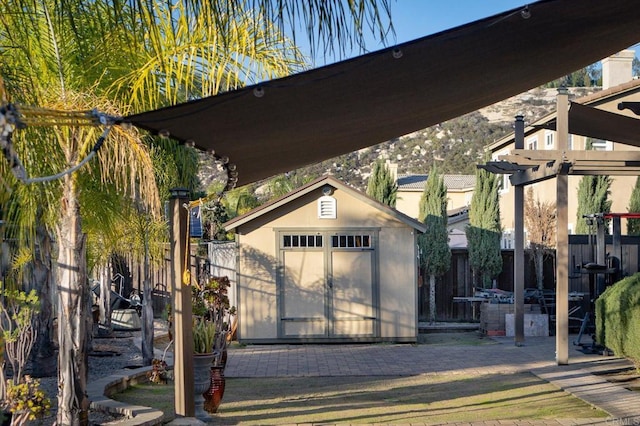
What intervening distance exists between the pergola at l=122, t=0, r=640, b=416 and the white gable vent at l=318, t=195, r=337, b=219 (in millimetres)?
8203

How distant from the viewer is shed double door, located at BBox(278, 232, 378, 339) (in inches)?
522

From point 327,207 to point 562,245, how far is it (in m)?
4.81

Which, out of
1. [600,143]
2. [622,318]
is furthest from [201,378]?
[600,143]

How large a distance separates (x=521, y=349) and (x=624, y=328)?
Result: 3.61m

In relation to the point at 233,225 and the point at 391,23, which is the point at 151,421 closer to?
the point at 391,23

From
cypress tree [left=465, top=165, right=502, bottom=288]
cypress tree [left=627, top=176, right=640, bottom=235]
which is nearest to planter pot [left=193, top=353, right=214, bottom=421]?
cypress tree [left=465, top=165, right=502, bottom=288]

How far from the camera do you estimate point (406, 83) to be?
3.49m

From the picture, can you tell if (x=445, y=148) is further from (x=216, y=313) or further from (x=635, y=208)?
(x=216, y=313)

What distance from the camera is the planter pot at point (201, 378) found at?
7.02 meters

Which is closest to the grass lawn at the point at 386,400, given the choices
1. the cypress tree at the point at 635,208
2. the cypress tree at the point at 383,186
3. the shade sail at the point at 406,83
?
the shade sail at the point at 406,83

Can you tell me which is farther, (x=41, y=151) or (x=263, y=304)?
(x=263, y=304)

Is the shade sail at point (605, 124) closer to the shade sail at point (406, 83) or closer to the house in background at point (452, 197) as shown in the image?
the shade sail at point (406, 83)

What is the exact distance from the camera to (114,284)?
16.9 m

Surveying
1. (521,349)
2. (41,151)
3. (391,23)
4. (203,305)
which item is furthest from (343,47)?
(521,349)
